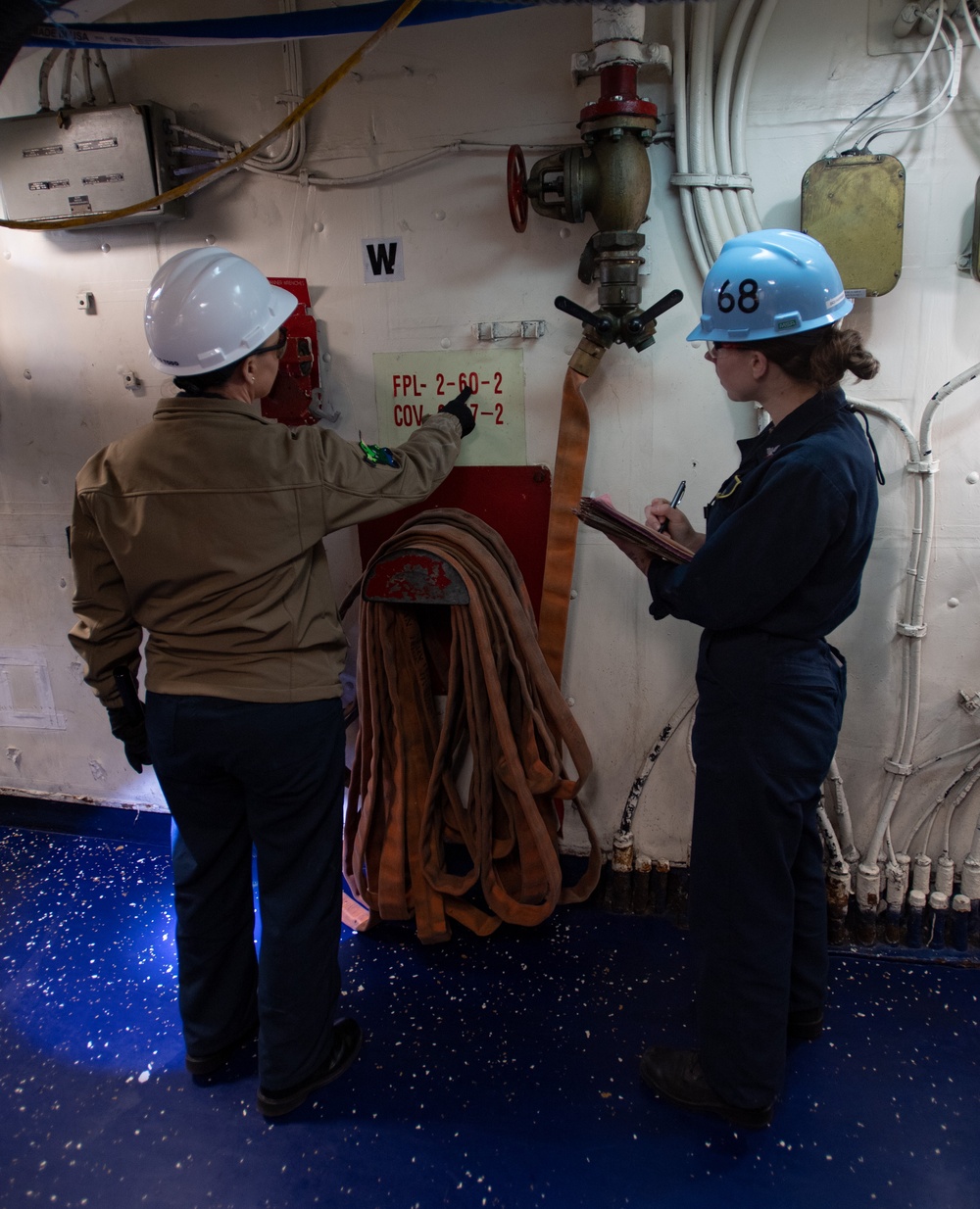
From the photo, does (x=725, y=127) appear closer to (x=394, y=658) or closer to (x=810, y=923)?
(x=394, y=658)

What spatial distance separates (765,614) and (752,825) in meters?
0.43

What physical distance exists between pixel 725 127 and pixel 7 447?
8.03 feet

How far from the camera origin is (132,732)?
6.57 ft

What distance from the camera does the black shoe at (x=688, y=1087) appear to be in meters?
1.76

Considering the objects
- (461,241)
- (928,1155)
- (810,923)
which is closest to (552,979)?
(810,923)

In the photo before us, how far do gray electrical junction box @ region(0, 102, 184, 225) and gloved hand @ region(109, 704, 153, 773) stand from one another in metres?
A: 1.38

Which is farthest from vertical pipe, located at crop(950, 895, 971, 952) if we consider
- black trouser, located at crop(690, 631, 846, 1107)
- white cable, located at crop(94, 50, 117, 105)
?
white cable, located at crop(94, 50, 117, 105)

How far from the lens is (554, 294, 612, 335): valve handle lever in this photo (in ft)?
6.37

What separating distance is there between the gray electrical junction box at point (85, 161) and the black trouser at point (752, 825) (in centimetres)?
196

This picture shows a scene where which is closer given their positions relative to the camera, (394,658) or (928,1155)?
(928,1155)

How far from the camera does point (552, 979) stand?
2209mm

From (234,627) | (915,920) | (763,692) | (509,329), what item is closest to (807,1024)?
(915,920)

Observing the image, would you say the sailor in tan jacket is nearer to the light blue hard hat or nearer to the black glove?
the black glove

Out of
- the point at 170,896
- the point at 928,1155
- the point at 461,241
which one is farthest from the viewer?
the point at 170,896
